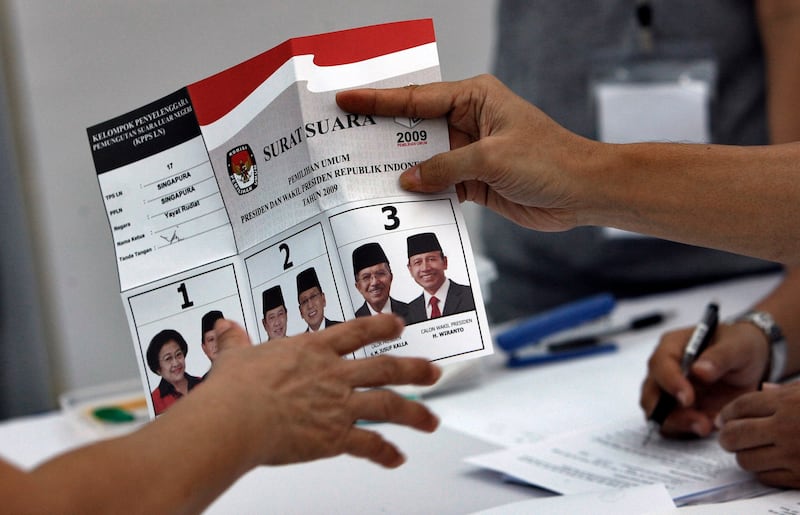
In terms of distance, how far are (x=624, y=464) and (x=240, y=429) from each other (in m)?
0.47

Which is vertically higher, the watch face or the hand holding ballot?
the hand holding ballot

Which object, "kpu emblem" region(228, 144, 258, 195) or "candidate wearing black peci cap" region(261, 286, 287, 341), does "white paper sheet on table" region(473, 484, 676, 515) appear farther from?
"kpu emblem" region(228, 144, 258, 195)

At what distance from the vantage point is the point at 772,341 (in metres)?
1.05

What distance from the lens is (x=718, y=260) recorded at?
59.6 inches

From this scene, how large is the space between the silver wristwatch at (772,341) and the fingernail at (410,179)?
1.79 feet

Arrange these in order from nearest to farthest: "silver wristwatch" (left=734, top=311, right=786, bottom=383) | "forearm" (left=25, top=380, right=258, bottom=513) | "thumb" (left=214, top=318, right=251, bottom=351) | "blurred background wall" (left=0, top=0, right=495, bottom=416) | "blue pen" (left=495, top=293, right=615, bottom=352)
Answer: "forearm" (left=25, top=380, right=258, bottom=513) → "thumb" (left=214, top=318, right=251, bottom=351) → "silver wristwatch" (left=734, top=311, right=786, bottom=383) → "blue pen" (left=495, top=293, right=615, bottom=352) → "blurred background wall" (left=0, top=0, right=495, bottom=416)

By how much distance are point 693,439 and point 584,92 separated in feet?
2.53

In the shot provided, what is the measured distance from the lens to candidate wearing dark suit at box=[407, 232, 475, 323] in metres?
0.73

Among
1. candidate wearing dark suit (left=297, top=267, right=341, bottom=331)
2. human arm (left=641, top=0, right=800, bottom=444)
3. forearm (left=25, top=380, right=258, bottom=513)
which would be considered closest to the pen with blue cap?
human arm (left=641, top=0, right=800, bottom=444)

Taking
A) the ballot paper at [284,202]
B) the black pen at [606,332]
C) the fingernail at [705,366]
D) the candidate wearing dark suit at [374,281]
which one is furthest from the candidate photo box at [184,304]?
the black pen at [606,332]

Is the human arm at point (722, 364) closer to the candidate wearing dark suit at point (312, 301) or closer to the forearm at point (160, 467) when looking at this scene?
the candidate wearing dark suit at point (312, 301)

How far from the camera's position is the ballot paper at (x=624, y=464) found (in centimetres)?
79

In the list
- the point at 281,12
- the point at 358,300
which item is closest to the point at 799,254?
the point at 358,300

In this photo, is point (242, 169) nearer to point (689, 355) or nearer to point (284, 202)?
point (284, 202)
